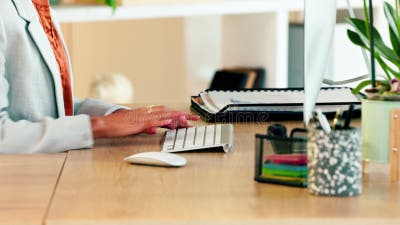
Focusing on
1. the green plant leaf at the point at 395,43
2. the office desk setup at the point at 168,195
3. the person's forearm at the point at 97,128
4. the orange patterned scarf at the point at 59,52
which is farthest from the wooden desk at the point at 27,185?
the green plant leaf at the point at 395,43

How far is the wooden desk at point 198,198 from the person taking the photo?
1.40 meters

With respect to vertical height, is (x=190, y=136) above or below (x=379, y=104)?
below

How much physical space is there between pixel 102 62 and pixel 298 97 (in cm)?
313

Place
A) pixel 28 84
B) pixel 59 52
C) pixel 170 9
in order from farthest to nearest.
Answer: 1. pixel 170 9
2. pixel 59 52
3. pixel 28 84

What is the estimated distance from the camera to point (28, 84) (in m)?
2.23

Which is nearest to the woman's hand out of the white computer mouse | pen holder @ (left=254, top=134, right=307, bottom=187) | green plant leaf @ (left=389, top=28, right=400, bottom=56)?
the white computer mouse

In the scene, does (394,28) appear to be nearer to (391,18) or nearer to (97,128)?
(391,18)

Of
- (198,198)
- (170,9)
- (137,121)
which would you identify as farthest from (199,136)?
(170,9)

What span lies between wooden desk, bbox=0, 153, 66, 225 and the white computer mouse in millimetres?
145

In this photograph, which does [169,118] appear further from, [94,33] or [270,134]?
[94,33]

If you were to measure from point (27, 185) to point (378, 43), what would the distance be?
68cm

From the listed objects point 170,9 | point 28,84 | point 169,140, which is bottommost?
point 169,140

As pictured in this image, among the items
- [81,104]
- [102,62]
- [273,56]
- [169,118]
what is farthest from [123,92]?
[169,118]

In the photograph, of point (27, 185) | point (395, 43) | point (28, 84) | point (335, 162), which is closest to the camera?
point (335, 162)
